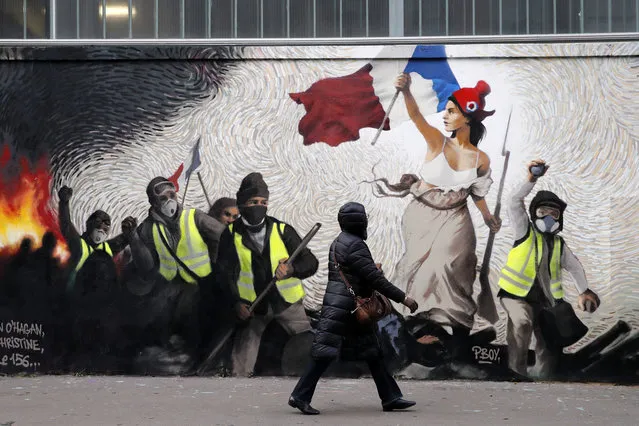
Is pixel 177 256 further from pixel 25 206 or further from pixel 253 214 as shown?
pixel 25 206

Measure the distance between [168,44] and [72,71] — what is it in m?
0.99

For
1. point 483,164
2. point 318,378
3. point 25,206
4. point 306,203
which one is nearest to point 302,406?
point 318,378

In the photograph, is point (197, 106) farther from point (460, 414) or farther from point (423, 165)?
point (460, 414)

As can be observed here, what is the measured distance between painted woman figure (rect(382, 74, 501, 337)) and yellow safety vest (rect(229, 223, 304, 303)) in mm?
1005

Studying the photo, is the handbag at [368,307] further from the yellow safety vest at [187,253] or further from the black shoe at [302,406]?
the yellow safety vest at [187,253]

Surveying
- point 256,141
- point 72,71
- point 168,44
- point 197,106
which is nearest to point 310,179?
point 256,141

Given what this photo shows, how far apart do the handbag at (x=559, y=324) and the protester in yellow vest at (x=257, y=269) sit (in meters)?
2.28

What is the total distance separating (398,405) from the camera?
27.7 feet

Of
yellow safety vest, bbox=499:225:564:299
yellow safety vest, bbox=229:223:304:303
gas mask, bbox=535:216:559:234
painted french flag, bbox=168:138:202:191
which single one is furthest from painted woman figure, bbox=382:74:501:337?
painted french flag, bbox=168:138:202:191

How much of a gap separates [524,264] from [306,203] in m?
2.17

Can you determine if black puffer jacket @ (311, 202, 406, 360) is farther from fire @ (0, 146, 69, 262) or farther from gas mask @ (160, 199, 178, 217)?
fire @ (0, 146, 69, 262)

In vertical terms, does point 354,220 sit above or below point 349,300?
above

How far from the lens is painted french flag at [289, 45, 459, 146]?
10.1m

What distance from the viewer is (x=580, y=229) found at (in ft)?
32.7
